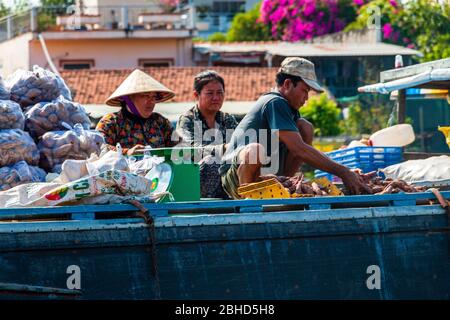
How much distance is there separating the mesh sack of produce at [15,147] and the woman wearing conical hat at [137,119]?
117 cm

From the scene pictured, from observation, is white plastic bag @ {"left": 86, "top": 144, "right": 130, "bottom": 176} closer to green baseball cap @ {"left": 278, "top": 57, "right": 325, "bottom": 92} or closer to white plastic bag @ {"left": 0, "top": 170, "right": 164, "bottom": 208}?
white plastic bag @ {"left": 0, "top": 170, "right": 164, "bottom": 208}

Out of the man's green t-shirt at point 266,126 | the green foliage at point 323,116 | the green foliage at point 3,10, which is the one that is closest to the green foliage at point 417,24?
the green foliage at point 323,116

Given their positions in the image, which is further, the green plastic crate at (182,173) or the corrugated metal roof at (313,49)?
the corrugated metal roof at (313,49)

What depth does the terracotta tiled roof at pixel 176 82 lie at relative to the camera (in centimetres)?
2059

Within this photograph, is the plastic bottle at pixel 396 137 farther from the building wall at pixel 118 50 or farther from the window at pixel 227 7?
the window at pixel 227 7

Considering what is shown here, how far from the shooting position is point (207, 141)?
7.14m

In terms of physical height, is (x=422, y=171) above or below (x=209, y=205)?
below

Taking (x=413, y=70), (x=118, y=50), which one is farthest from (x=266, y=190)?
(x=118, y=50)

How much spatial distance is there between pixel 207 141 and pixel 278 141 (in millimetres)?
1077

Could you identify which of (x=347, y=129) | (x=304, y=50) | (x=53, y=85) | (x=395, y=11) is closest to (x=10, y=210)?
(x=53, y=85)

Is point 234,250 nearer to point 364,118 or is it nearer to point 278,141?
point 278,141

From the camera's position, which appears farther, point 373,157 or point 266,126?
point 373,157

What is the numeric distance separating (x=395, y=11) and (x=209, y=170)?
21687mm

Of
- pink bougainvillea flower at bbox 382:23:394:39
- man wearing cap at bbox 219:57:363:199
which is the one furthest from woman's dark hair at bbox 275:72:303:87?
pink bougainvillea flower at bbox 382:23:394:39
